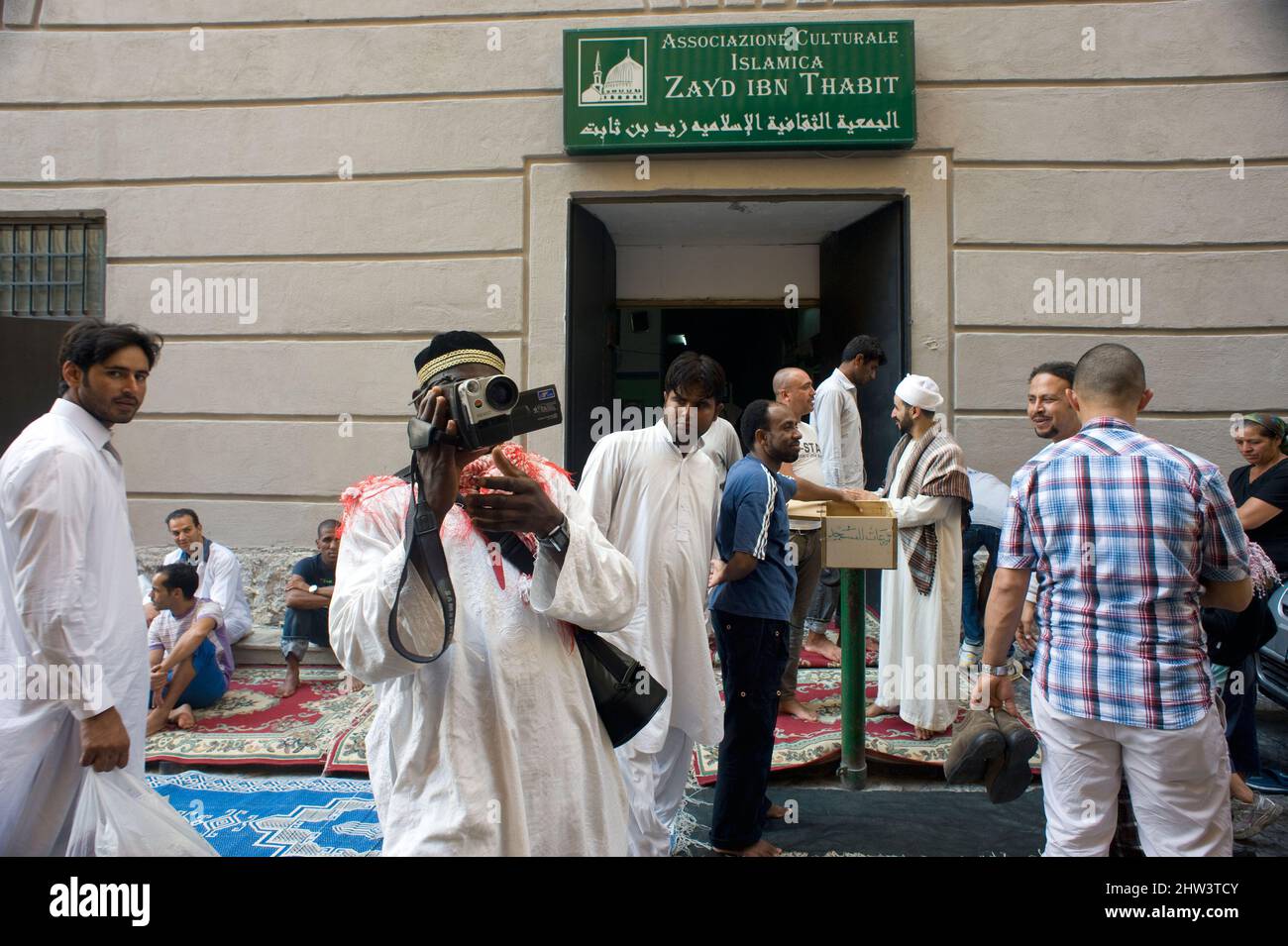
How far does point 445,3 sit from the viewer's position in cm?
686

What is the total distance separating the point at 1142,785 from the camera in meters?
2.70

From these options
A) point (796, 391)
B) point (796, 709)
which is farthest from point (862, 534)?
point (796, 709)

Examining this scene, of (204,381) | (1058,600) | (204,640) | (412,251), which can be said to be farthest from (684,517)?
(204,381)

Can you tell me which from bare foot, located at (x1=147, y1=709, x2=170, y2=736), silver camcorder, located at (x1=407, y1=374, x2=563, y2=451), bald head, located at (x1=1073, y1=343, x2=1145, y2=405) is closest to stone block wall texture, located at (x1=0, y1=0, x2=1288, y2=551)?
bare foot, located at (x1=147, y1=709, x2=170, y2=736)

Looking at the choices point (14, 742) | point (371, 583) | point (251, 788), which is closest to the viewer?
point (371, 583)

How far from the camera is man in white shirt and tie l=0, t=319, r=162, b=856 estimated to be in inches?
102

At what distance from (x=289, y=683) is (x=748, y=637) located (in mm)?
3659

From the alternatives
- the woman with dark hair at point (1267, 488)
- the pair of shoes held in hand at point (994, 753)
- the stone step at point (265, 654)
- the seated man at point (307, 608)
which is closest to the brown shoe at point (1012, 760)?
the pair of shoes held in hand at point (994, 753)

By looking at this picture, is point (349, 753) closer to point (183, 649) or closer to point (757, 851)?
point (183, 649)

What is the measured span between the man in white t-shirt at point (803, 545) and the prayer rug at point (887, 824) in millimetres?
760

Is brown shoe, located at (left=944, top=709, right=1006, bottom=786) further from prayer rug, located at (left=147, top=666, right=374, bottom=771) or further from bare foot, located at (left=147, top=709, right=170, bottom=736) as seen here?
bare foot, located at (left=147, top=709, right=170, bottom=736)

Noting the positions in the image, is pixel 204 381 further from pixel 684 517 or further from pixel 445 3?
pixel 684 517

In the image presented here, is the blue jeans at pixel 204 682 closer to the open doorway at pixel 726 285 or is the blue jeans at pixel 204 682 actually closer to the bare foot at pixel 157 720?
the bare foot at pixel 157 720

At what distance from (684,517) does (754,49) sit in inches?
162
